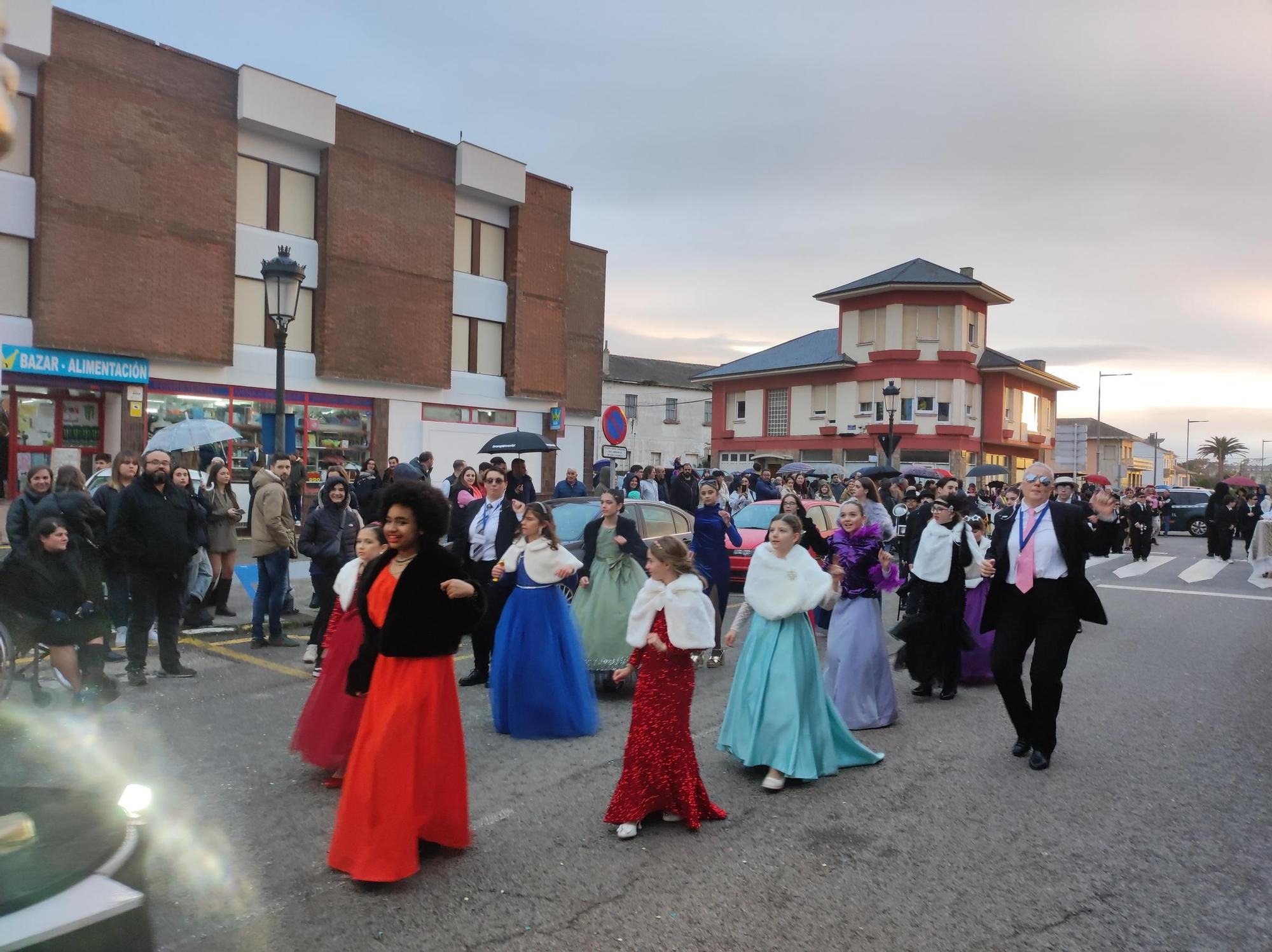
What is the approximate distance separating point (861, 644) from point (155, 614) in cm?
605

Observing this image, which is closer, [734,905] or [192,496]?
[734,905]

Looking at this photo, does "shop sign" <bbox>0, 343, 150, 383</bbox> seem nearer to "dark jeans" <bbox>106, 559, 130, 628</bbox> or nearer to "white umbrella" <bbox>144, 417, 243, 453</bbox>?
"white umbrella" <bbox>144, 417, 243, 453</bbox>

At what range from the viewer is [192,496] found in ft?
30.0

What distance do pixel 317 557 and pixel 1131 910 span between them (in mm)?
7283

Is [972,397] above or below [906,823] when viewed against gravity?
above

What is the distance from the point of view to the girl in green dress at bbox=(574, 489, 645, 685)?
7.97 metres

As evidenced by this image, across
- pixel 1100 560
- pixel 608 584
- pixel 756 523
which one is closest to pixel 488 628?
pixel 608 584

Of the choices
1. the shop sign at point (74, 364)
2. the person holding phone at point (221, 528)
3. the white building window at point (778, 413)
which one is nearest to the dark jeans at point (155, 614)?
the person holding phone at point (221, 528)

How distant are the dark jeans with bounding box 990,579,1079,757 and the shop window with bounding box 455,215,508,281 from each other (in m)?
23.3

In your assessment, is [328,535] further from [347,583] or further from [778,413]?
[778,413]

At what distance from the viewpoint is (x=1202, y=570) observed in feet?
67.3

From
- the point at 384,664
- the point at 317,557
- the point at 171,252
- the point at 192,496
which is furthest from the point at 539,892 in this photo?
the point at 171,252

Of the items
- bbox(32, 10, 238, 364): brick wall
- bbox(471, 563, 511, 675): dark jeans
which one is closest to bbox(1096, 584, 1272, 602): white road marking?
bbox(471, 563, 511, 675): dark jeans

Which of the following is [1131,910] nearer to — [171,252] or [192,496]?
[192,496]
